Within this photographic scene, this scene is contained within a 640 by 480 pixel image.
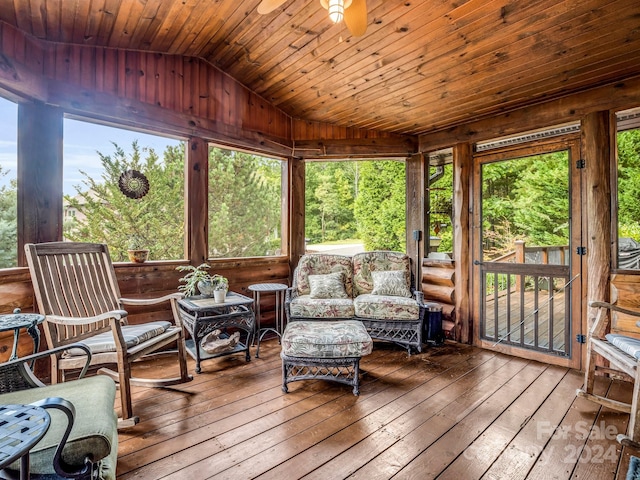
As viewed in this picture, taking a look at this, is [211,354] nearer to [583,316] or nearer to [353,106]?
[353,106]

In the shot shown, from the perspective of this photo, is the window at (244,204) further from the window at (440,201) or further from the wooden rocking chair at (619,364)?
the wooden rocking chair at (619,364)

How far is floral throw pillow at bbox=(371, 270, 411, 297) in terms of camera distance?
3.76 m

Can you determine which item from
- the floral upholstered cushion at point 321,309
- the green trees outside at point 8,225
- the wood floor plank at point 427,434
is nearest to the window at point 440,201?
the floral upholstered cushion at point 321,309

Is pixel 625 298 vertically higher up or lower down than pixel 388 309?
higher up

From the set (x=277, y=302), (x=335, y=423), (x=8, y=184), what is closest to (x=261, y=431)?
(x=335, y=423)

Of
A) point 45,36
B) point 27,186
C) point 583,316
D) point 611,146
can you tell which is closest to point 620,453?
point 583,316

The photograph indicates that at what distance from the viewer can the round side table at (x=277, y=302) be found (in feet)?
11.5

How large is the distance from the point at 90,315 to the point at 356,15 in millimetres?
2798

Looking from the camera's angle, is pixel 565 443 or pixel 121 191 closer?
pixel 565 443

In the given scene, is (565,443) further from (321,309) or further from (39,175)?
(39,175)

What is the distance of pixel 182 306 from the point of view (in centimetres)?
318

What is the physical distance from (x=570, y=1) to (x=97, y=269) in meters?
3.91

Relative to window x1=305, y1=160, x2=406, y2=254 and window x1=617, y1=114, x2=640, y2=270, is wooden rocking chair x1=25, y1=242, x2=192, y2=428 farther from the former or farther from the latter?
window x1=617, y1=114, x2=640, y2=270

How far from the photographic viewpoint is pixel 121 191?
10.5 ft
